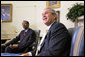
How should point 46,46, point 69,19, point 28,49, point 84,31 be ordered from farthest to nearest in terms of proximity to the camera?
point 69,19
point 28,49
point 46,46
point 84,31

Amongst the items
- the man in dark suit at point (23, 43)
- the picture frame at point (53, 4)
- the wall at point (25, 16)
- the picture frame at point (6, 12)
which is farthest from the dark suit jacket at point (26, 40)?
the picture frame at point (6, 12)

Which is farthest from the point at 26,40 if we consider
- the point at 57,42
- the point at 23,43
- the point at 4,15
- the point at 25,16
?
the point at 4,15

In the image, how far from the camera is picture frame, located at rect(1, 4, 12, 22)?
18.0ft

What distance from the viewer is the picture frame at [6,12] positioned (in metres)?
5.49

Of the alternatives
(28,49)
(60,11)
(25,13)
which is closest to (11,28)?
(25,13)

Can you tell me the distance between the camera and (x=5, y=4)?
5.55 metres

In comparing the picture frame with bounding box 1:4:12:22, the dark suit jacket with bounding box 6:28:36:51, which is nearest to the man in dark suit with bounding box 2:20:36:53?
the dark suit jacket with bounding box 6:28:36:51

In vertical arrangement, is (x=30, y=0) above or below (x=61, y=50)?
above

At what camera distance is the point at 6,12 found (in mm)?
5535

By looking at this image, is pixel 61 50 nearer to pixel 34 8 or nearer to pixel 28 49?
pixel 28 49

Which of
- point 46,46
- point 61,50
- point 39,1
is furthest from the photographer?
point 39,1

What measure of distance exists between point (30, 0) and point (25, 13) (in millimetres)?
447

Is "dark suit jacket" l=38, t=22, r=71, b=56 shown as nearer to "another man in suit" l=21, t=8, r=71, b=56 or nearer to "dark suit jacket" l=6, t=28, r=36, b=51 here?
"another man in suit" l=21, t=8, r=71, b=56

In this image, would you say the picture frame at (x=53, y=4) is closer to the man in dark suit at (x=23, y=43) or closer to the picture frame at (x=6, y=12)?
the picture frame at (x=6, y=12)
